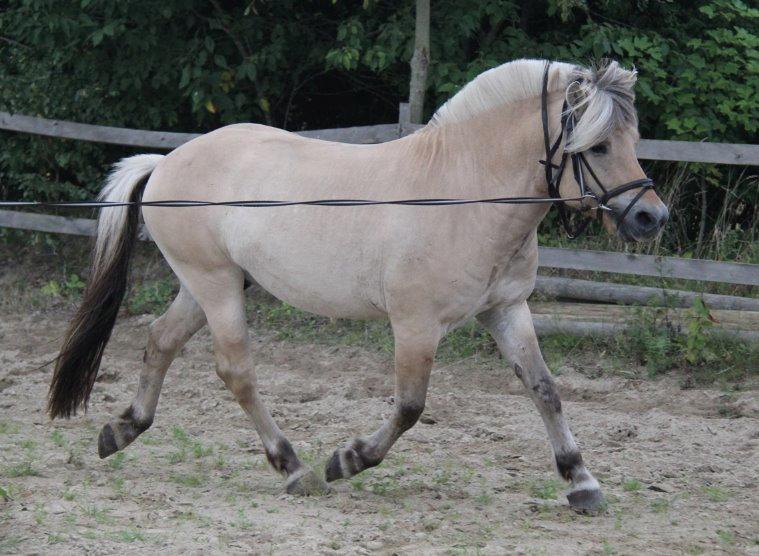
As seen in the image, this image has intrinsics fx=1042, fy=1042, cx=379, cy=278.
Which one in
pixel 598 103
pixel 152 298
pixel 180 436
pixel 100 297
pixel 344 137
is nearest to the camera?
pixel 598 103

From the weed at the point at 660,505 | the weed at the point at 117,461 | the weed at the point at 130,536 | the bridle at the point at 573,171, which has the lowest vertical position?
the weed at the point at 117,461

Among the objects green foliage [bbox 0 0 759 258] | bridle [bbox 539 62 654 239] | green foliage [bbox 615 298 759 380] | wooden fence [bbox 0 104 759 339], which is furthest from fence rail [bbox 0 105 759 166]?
bridle [bbox 539 62 654 239]

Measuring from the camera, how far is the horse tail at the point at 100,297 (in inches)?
216

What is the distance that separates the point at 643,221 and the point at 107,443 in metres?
Answer: 2.90

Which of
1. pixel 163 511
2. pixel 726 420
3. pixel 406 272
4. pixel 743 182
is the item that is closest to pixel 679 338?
pixel 726 420

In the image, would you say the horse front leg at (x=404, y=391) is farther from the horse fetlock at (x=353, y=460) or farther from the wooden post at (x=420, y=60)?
the wooden post at (x=420, y=60)

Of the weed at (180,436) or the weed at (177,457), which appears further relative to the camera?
the weed at (180,436)

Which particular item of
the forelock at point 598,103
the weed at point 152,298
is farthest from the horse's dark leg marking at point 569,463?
the weed at point 152,298

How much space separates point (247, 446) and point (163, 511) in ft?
4.39

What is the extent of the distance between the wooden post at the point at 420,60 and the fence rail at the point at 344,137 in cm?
35

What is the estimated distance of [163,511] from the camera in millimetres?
4434

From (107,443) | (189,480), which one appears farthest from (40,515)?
(107,443)

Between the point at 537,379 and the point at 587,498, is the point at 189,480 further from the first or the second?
the point at 587,498

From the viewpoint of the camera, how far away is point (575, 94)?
4336mm
